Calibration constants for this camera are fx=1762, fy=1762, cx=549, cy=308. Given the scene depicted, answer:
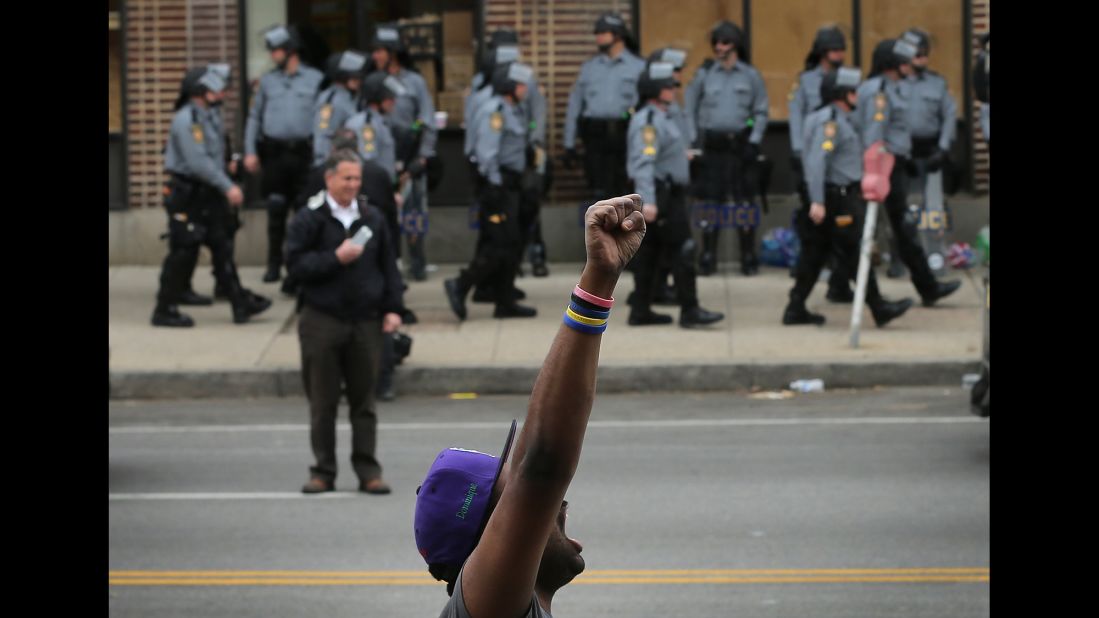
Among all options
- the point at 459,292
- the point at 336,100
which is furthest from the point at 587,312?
the point at 336,100

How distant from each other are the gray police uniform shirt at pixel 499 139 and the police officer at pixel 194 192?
222 centimetres

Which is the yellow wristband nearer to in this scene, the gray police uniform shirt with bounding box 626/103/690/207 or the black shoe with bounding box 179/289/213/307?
the gray police uniform shirt with bounding box 626/103/690/207

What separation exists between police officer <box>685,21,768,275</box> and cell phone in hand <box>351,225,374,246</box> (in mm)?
8025

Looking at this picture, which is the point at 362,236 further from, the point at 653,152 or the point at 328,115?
the point at 328,115

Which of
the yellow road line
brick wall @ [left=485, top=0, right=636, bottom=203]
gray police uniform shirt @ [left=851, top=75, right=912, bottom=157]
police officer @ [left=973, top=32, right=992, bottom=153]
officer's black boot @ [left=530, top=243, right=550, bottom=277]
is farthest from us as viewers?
brick wall @ [left=485, top=0, right=636, bottom=203]

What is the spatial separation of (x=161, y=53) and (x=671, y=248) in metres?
6.88

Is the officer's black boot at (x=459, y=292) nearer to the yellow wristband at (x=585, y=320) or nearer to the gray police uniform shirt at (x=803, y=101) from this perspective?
the gray police uniform shirt at (x=803, y=101)

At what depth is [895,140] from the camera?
1702cm

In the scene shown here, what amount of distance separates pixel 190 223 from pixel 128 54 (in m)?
4.38

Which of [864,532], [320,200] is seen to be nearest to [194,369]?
[320,200]

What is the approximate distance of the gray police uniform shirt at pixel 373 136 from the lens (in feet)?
50.2

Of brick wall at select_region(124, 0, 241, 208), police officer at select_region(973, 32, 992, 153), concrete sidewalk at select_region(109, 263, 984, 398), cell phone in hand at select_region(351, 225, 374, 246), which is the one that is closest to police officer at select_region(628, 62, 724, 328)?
concrete sidewalk at select_region(109, 263, 984, 398)

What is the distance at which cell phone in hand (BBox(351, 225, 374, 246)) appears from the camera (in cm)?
1009
